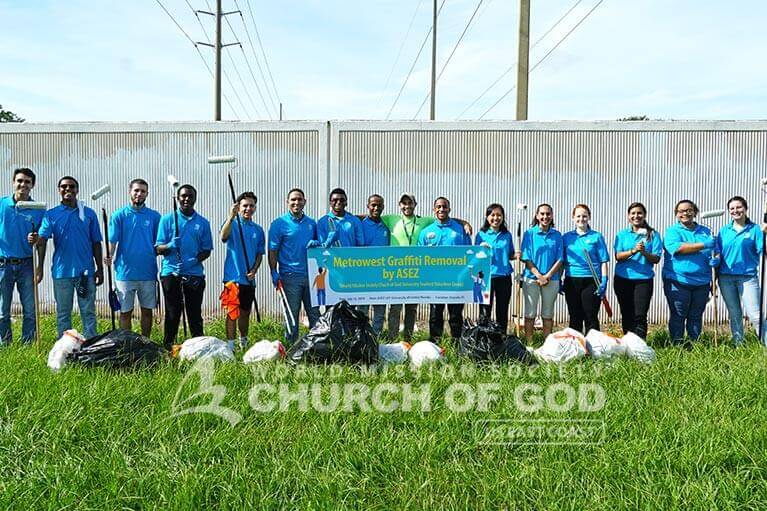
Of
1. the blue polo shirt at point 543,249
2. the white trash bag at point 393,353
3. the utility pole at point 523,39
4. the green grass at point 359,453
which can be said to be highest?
the utility pole at point 523,39

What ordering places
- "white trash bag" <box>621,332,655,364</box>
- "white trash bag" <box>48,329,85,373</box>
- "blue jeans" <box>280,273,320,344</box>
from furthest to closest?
"blue jeans" <box>280,273,320,344</box>, "white trash bag" <box>621,332,655,364</box>, "white trash bag" <box>48,329,85,373</box>

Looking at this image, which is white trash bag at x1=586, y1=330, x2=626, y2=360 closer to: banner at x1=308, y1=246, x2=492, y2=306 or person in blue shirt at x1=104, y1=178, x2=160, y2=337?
banner at x1=308, y1=246, x2=492, y2=306

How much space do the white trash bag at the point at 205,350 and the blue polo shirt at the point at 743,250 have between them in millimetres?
5283

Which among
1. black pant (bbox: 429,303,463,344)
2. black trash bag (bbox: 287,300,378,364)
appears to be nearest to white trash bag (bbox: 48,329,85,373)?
black trash bag (bbox: 287,300,378,364)

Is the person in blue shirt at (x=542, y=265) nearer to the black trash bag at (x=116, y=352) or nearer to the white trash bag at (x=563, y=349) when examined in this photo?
the white trash bag at (x=563, y=349)

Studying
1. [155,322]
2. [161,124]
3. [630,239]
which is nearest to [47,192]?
[161,124]

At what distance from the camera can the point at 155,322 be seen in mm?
7836

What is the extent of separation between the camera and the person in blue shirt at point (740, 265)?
6.25 meters

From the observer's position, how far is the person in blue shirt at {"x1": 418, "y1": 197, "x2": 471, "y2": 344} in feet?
21.5

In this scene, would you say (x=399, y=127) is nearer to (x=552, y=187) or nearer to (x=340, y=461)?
(x=552, y=187)

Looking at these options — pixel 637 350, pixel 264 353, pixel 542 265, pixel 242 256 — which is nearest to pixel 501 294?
pixel 542 265

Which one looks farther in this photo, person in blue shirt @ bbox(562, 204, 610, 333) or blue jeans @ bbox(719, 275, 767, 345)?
person in blue shirt @ bbox(562, 204, 610, 333)

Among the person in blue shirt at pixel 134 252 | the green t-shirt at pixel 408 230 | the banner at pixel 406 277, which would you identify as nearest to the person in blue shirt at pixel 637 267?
the banner at pixel 406 277

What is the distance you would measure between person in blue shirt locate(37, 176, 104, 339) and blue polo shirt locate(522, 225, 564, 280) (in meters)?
4.70
